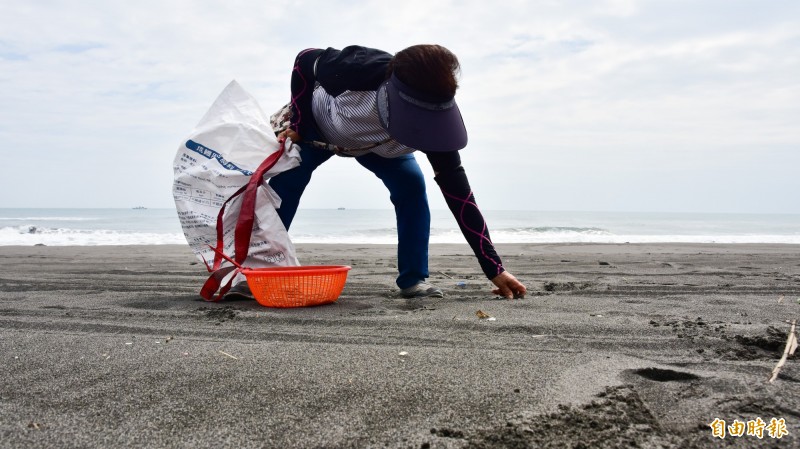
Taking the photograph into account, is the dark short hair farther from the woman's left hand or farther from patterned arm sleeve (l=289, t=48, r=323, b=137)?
the woman's left hand

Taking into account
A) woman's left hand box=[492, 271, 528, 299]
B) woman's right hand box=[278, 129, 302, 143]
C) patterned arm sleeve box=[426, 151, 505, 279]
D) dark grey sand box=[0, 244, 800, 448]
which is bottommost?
dark grey sand box=[0, 244, 800, 448]

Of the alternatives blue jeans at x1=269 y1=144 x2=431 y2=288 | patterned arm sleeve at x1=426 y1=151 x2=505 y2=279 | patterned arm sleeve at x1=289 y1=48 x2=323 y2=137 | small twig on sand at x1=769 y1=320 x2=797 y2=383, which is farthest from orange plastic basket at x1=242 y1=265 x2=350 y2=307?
small twig on sand at x1=769 y1=320 x2=797 y2=383

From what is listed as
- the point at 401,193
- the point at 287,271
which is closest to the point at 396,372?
the point at 287,271

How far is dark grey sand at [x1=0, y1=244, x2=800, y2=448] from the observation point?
50.3 inches

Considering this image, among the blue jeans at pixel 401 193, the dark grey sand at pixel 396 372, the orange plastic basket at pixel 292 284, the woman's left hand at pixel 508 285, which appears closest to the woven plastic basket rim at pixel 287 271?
the orange plastic basket at pixel 292 284

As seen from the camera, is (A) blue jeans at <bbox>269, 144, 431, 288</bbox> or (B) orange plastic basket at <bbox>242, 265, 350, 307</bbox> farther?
(A) blue jeans at <bbox>269, 144, 431, 288</bbox>

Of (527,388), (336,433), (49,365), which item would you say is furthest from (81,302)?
(527,388)

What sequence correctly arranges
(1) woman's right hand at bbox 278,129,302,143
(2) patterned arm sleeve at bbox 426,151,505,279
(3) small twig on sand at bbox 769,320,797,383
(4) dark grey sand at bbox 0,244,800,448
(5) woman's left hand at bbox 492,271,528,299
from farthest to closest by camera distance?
(1) woman's right hand at bbox 278,129,302,143
(5) woman's left hand at bbox 492,271,528,299
(2) patterned arm sleeve at bbox 426,151,505,279
(3) small twig on sand at bbox 769,320,797,383
(4) dark grey sand at bbox 0,244,800,448

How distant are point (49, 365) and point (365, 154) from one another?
1.75 meters

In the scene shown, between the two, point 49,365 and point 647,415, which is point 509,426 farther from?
point 49,365

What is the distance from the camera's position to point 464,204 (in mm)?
2676

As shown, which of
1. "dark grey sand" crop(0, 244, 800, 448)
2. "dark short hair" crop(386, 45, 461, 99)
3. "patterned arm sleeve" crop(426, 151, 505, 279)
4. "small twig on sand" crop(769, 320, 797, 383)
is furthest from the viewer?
"patterned arm sleeve" crop(426, 151, 505, 279)

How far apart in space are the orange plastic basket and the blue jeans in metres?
0.45

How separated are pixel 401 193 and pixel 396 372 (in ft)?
5.09
